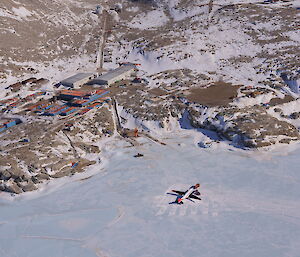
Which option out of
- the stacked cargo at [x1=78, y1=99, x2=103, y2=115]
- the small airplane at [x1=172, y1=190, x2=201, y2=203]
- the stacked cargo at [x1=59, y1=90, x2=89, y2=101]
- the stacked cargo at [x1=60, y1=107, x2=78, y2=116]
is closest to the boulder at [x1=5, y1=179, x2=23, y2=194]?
the stacked cargo at [x1=60, y1=107, x2=78, y2=116]

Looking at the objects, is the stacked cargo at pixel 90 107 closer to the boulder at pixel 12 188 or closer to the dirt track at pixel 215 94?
the dirt track at pixel 215 94

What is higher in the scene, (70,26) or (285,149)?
(70,26)

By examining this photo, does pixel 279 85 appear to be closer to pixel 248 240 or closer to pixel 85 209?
pixel 248 240

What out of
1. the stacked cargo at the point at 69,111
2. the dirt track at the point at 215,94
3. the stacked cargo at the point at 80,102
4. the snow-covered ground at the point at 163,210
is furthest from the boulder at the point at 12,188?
the dirt track at the point at 215,94

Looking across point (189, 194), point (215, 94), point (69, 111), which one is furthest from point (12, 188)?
point (215, 94)

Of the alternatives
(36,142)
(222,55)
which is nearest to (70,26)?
(222,55)
